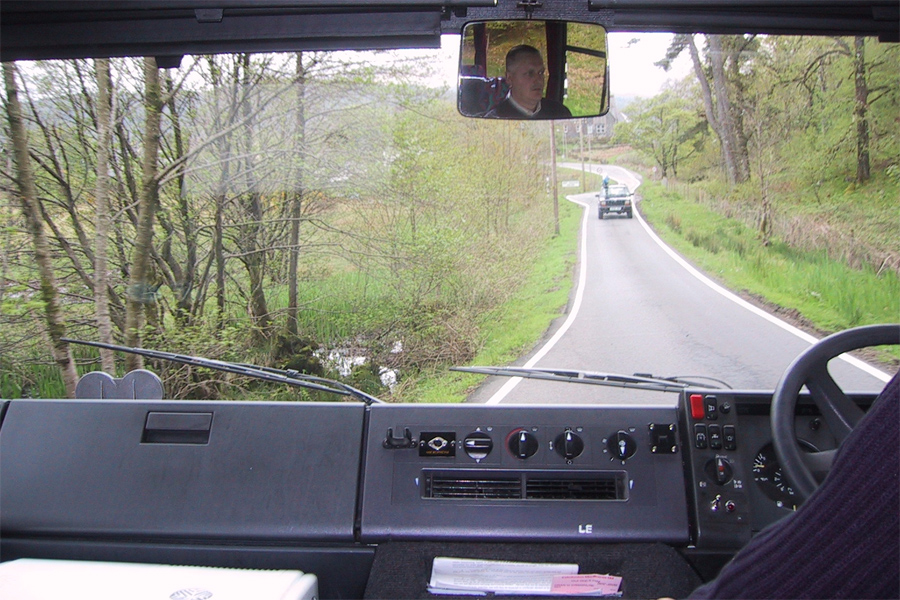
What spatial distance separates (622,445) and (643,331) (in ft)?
1.87

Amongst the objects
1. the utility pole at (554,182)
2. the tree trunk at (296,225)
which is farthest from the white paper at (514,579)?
the utility pole at (554,182)

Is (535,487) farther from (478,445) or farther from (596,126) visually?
(596,126)

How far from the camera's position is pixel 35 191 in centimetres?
317

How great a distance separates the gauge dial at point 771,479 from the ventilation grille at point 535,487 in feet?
1.74

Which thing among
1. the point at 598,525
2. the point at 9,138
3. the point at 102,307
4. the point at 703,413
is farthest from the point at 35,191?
the point at 703,413

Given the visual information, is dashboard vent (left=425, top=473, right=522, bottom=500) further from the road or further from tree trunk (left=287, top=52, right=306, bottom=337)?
tree trunk (left=287, top=52, right=306, bottom=337)

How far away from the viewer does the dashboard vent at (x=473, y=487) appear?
278 centimetres

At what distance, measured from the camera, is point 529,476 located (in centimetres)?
278

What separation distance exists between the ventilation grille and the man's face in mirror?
1.45m

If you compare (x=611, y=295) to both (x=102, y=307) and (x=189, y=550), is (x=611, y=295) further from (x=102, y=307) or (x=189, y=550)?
(x=102, y=307)

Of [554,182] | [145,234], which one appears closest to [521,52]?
[554,182]

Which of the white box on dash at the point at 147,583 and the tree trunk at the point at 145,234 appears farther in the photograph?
the tree trunk at the point at 145,234

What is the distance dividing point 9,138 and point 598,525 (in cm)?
302

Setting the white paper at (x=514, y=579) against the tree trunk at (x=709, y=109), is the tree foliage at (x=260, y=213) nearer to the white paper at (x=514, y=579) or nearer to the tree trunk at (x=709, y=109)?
the tree trunk at (x=709, y=109)
